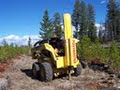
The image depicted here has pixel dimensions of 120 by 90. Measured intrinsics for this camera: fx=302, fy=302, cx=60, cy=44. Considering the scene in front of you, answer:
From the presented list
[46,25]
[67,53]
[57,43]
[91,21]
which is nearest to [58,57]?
[67,53]

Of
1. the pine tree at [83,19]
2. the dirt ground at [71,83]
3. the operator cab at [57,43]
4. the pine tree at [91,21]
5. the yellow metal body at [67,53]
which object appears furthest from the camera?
the pine tree at [91,21]

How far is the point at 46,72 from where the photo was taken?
13250 millimetres

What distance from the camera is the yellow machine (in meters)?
13.4

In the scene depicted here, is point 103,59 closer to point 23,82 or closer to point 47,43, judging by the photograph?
point 47,43

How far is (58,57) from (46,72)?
0.85 meters

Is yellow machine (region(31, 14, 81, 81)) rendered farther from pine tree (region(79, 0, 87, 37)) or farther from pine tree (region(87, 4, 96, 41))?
pine tree (region(87, 4, 96, 41))

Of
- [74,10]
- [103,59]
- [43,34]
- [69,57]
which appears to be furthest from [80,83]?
[74,10]

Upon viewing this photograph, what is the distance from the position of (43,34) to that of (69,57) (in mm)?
50461

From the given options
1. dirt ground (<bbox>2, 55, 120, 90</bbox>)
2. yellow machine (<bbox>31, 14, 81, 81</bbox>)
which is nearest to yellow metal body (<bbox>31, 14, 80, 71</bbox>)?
yellow machine (<bbox>31, 14, 81, 81</bbox>)

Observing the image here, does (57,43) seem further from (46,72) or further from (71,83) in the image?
(71,83)

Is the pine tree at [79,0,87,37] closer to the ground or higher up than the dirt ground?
higher up

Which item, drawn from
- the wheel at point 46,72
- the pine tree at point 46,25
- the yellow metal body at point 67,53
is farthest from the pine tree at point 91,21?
the wheel at point 46,72

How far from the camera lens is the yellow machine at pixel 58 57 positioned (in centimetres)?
1336

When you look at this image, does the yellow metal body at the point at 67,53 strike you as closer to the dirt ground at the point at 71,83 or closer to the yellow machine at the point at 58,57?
the yellow machine at the point at 58,57
